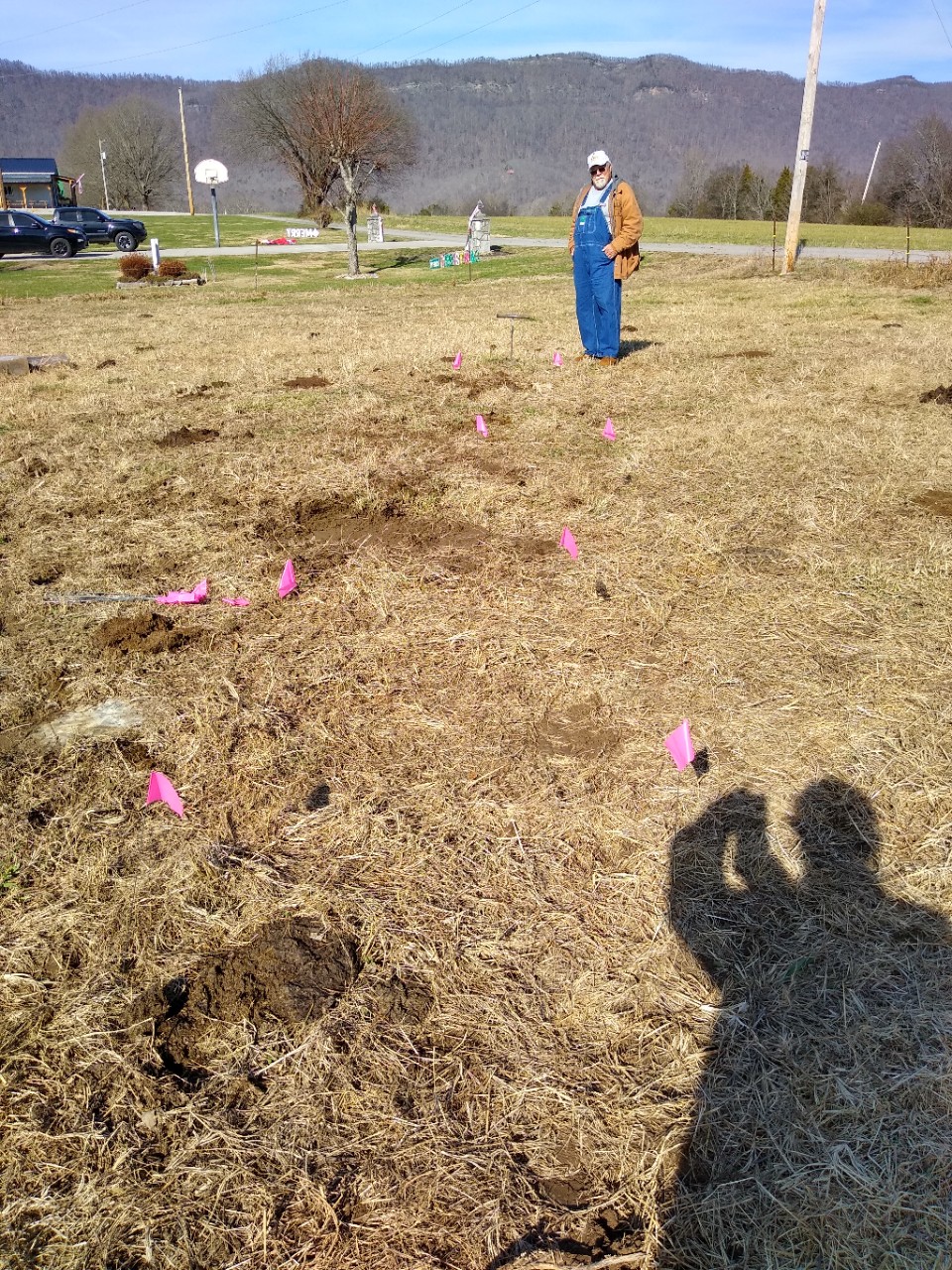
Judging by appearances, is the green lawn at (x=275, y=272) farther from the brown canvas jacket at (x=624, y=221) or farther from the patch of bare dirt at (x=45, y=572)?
the patch of bare dirt at (x=45, y=572)

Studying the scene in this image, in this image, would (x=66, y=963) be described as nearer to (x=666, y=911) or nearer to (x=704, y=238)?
(x=666, y=911)

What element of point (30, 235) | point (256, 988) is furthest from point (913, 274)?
point (30, 235)

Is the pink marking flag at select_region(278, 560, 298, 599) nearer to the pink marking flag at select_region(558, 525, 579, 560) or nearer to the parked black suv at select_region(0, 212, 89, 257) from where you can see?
the pink marking flag at select_region(558, 525, 579, 560)

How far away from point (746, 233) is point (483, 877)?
1293 inches

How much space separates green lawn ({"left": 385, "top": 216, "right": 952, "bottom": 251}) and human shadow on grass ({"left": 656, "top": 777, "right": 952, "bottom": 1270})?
2360 cm

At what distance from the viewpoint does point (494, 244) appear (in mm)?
29250

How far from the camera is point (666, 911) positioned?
2250mm

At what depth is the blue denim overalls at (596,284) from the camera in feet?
25.7

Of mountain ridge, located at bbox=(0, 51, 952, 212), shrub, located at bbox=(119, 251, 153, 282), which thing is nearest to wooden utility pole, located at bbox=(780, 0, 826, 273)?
shrub, located at bbox=(119, 251, 153, 282)

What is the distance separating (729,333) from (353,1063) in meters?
10.7

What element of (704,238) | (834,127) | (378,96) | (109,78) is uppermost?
(109,78)

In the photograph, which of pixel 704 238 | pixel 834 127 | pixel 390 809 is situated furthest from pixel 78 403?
pixel 834 127

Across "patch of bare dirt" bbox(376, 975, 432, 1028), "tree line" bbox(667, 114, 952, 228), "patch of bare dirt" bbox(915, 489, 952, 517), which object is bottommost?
"patch of bare dirt" bbox(376, 975, 432, 1028)

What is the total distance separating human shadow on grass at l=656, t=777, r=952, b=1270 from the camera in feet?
5.11
